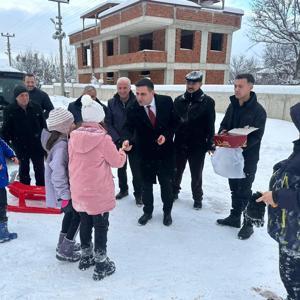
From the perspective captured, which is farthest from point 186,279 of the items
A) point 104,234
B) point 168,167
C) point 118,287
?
point 168,167

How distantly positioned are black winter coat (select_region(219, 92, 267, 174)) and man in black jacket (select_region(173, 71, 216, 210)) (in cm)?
37

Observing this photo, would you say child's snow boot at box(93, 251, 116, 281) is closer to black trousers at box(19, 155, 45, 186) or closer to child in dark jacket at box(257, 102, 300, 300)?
child in dark jacket at box(257, 102, 300, 300)

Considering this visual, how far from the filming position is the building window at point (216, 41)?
2453 cm

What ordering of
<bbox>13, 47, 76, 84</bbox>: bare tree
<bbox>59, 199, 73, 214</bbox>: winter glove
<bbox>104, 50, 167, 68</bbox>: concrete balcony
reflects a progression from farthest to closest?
<bbox>13, 47, 76, 84</bbox>: bare tree < <bbox>104, 50, 167, 68</bbox>: concrete balcony < <bbox>59, 199, 73, 214</bbox>: winter glove

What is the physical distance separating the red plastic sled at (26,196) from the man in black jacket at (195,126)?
6.18 feet

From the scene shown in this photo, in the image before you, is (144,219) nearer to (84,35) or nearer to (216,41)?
(216,41)

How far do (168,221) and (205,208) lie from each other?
804 mm

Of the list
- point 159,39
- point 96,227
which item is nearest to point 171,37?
point 159,39

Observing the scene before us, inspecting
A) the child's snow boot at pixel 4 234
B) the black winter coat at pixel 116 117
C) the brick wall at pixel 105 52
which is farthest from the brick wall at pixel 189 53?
the child's snow boot at pixel 4 234

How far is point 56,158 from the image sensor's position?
8.45 feet

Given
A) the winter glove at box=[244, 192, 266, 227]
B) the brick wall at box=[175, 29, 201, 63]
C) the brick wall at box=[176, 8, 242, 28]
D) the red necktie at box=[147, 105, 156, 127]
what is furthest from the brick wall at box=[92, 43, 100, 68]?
the winter glove at box=[244, 192, 266, 227]

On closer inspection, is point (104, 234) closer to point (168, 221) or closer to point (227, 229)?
point (168, 221)

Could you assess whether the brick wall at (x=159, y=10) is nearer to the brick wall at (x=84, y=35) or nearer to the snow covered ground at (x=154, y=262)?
the brick wall at (x=84, y=35)

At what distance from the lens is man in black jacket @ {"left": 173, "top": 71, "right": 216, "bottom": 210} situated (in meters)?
3.93
